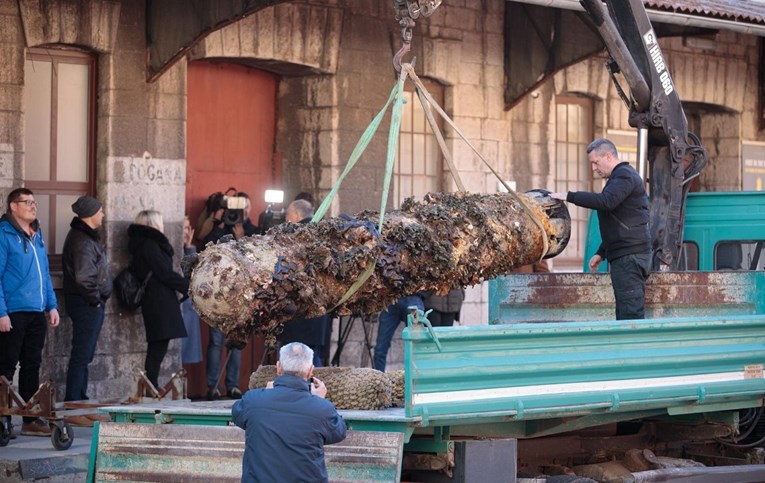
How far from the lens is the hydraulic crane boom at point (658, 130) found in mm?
10945

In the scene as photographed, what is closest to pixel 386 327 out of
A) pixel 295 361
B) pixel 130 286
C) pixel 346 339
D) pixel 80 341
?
pixel 346 339

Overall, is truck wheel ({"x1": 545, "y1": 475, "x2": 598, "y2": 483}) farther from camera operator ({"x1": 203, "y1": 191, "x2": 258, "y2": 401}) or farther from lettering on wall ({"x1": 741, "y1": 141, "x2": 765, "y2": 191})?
lettering on wall ({"x1": 741, "y1": 141, "x2": 765, "y2": 191})

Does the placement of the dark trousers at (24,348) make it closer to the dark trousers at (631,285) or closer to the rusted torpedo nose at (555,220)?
the rusted torpedo nose at (555,220)

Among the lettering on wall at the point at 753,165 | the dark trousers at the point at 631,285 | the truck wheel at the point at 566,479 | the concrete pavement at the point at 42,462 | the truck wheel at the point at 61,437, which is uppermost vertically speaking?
the lettering on wall at the point at 753,165

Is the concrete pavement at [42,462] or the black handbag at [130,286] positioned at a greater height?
the black handbag at [130,286]

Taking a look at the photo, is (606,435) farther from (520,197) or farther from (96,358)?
(96,358)

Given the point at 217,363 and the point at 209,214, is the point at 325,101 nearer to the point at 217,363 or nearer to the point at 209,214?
the point at 209,214

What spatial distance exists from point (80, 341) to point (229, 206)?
8.14 ft

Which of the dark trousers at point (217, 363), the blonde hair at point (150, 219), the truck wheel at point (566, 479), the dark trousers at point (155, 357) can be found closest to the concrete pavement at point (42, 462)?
the dark trousers at point (155, 357)

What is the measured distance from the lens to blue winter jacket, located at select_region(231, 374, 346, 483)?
6637 mm

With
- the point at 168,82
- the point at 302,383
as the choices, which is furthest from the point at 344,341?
the point at 302,383

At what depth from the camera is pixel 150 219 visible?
1305 centimetres

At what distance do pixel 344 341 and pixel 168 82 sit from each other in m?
2.90

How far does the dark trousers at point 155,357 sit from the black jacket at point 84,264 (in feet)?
2.99
